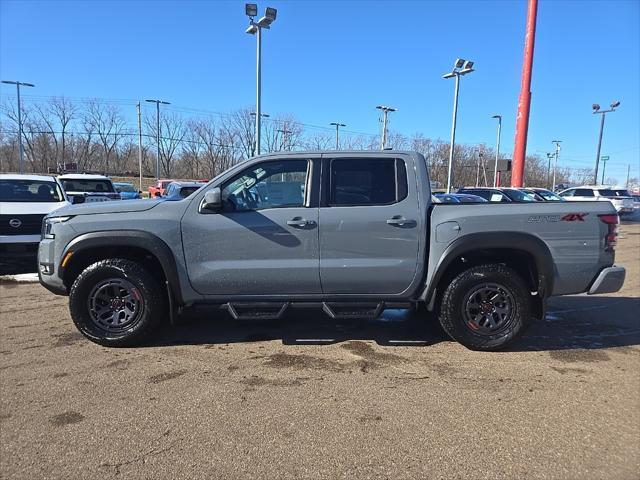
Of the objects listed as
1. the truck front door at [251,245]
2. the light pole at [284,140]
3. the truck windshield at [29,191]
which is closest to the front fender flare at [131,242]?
the truck front door at [251,245]

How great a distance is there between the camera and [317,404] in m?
3.52

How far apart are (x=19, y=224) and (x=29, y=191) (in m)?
1.65

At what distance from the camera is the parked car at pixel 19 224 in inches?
325

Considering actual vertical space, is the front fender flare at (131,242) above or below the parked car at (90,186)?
below

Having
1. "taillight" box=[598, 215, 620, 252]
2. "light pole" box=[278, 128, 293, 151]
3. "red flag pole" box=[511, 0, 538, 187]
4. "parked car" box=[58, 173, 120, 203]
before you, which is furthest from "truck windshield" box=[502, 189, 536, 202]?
"light pole" box=[278, 128, 293, 151]

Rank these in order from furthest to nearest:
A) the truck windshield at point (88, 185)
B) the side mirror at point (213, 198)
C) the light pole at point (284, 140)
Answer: the light pole at point (284, 140), the truck windshield at point (88, 185), the side mirror at point (213, 198)

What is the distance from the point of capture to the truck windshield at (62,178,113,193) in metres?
14.0

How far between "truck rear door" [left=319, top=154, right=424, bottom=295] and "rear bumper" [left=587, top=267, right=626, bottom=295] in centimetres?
179

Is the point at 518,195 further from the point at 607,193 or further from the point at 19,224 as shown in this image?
the point at 19,224

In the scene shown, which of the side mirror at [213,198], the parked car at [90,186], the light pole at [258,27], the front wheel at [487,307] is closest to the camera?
the side mirror at [213,198]

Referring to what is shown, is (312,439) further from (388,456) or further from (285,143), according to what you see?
(285,143)

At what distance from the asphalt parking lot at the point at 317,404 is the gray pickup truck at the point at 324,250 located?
1.47ft

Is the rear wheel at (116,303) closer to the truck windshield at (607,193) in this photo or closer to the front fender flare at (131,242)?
the front fender flare at (131,242)

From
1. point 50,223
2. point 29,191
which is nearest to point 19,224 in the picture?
point 29,191
